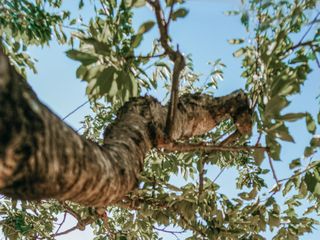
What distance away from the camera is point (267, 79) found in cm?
190

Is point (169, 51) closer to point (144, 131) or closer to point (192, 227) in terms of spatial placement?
point (144, 131)

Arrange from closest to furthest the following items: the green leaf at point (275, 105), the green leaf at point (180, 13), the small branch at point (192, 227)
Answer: the green leaf at point (275, 105), the green leaf at point (180, 13), the small branch at point (192, 227)

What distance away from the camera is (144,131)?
1.96 m

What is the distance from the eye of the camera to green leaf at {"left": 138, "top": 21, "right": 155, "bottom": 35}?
5.47 feet

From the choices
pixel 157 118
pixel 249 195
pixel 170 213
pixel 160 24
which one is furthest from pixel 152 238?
pixel 160 24

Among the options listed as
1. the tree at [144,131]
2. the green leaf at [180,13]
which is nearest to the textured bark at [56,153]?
the tree at [144,131]

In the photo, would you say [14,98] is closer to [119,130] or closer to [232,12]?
[119,130]

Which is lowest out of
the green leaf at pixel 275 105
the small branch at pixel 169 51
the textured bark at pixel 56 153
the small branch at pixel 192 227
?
the textured bark at pixel 56 153

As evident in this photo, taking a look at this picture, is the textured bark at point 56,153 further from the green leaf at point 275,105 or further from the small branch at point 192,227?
the small branch at point 192,227

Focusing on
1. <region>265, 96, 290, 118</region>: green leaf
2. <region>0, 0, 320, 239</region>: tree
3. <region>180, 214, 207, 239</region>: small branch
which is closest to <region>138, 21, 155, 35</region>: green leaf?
<region>0, 0, 320, 239</region>: tree

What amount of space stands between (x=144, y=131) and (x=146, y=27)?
58 cm

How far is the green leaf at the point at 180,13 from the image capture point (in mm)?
1685

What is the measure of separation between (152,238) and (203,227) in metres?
2.04

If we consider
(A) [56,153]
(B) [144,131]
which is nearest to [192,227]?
(B) [144,131]
